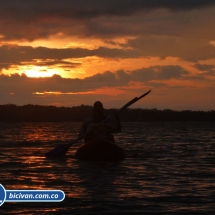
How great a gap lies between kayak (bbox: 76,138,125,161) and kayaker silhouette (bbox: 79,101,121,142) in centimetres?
34

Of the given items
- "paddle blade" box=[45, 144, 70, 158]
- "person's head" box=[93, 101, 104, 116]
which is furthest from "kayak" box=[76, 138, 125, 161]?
"paddle blade" box=[45, 144, 70, 158]

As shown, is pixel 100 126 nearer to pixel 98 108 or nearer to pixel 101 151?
pixel 98 108

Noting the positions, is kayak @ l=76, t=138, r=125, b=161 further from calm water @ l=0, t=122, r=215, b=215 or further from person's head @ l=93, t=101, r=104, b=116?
person's head @ l=93, t=101, r=104, b=116

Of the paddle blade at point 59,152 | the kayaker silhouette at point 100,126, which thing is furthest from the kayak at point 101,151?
the paddle blade at point 59,152

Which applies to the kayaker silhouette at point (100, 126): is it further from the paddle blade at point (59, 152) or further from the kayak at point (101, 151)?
the paddle blade at point (59, 152)

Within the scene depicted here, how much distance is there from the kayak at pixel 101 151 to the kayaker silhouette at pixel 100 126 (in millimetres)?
338

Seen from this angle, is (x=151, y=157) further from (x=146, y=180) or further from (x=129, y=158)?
(x=146, y=180)

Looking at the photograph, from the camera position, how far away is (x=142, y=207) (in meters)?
10.6

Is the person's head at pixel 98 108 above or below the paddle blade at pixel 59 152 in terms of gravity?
above

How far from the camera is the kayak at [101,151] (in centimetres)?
1794

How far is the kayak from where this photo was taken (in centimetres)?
1794

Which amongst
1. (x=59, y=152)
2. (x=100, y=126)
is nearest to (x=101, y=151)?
(x=100, y=126)

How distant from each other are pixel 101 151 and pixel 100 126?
0.82m

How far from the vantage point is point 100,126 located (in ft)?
60.1
